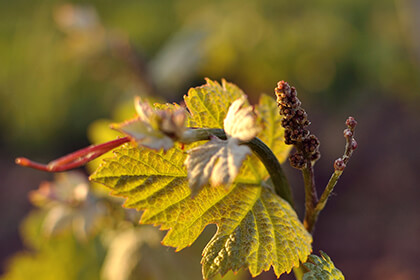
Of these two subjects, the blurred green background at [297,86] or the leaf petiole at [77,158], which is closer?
the leaf petiole at [77,158]

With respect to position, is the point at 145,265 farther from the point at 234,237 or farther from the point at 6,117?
the point at 6,117

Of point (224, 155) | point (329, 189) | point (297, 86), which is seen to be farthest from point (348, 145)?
point (297, 86)

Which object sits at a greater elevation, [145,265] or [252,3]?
[252,3]

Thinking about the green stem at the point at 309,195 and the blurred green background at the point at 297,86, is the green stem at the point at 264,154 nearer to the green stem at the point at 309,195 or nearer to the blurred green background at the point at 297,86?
the green stem at the point at 309,195

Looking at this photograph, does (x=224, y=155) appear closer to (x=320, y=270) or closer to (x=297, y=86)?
(x=320, y=270)

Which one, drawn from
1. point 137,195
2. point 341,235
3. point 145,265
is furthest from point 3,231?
point 137,195

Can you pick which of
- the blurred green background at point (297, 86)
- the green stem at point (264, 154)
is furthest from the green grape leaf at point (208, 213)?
the blurred green background at point (297, 86)

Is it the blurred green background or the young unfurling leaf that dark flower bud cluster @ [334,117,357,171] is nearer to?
the young unfurling leaf
